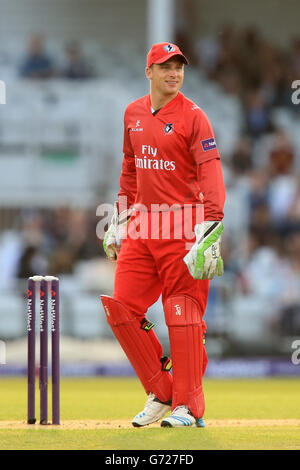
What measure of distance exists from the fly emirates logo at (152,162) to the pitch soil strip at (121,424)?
146 centimetres

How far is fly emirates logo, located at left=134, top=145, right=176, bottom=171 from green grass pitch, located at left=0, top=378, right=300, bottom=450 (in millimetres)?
1452

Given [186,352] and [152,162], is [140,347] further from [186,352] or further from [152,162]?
[152,162]

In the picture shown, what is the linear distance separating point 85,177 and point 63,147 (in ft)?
1.58

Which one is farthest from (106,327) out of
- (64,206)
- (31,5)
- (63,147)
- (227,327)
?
(31,5)

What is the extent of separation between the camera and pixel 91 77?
1492 centimetres

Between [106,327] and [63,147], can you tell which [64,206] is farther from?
[106,327]

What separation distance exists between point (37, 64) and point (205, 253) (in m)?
10.1

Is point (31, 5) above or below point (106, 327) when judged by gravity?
above

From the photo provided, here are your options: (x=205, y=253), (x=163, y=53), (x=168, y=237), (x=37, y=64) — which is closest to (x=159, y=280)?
(x=168, y=237)

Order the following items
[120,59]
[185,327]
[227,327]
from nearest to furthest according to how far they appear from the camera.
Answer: [185,327], [227,327], [120,59]

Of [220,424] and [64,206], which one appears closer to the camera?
[220,424]
